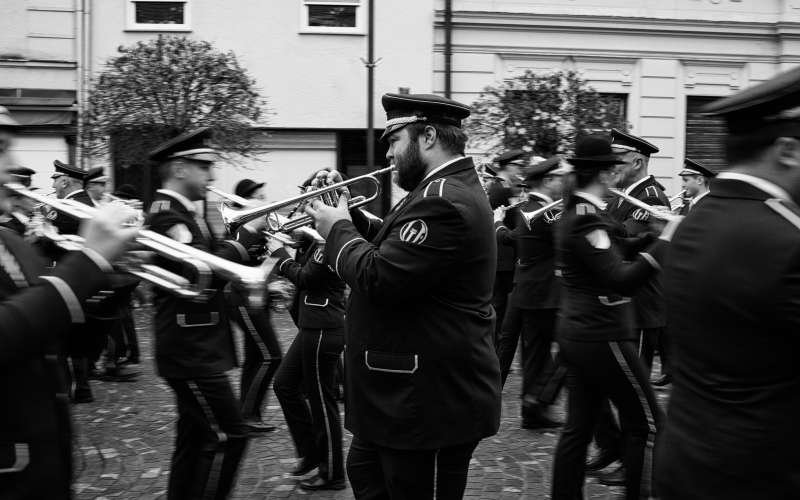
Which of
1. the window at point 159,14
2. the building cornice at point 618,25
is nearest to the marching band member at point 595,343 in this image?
the building cornice at point 618,25

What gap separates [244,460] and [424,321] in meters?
3.22

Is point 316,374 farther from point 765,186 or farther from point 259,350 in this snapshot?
point 765,186

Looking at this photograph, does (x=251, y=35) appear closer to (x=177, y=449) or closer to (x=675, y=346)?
(x=177, y=449)

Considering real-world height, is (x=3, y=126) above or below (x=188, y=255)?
above

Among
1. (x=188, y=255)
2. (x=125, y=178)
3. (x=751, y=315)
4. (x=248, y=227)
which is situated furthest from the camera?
(x=125, y=178)

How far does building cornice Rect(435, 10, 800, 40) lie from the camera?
16.3m

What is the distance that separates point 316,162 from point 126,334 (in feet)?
24.6

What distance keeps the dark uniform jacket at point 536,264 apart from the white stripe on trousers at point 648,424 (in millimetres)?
2741

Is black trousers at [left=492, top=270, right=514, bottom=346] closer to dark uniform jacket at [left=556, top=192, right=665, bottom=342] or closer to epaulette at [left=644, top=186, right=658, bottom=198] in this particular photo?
epaulette at [left=644, top=186, right=658, bottom=198]

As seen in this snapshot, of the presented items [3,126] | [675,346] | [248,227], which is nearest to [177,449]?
[248,227]

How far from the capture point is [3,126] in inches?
99.7

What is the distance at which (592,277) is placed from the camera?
462cm

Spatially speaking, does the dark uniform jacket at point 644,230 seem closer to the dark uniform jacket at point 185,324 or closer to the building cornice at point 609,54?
the dark uniform jacket at point 185,324

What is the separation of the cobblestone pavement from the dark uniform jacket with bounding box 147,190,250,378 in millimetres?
1325
